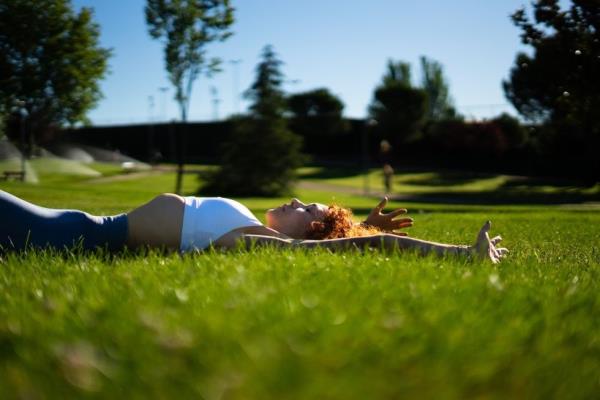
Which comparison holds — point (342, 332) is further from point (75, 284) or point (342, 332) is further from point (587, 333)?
point (75, 284)

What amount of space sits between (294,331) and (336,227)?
326cm

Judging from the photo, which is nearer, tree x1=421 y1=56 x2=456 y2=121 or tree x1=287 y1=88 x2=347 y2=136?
tree x1=287 y1=88 x2=347 y2=136

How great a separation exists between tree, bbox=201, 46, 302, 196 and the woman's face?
28907 millimetres

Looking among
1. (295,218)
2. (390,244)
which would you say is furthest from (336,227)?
(390,244)

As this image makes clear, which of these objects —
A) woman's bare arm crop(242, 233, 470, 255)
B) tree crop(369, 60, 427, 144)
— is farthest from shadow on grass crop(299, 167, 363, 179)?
woman's bare arm crop(242, 233, 470, 255)

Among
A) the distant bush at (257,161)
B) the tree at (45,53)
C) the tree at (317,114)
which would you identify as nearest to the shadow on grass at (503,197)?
the distant bush at (257,161)

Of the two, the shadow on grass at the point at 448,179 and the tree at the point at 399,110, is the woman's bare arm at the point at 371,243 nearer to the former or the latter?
the shadow on grass at the point at 448,179

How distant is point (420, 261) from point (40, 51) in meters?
35.5

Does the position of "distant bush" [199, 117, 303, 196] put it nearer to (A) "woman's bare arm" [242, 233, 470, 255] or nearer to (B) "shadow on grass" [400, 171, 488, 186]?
(B) "shadow on grass" [400, 171, 488, 186]

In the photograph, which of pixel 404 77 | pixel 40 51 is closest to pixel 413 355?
pixel 40 51

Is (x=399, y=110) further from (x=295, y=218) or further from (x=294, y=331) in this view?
(x=294, y=331)

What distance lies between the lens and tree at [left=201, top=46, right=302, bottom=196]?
35.1m

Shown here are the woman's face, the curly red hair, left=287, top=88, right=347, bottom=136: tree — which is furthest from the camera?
left=287, top=88, right=347, bottom=136: tree

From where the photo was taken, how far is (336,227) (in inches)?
229
